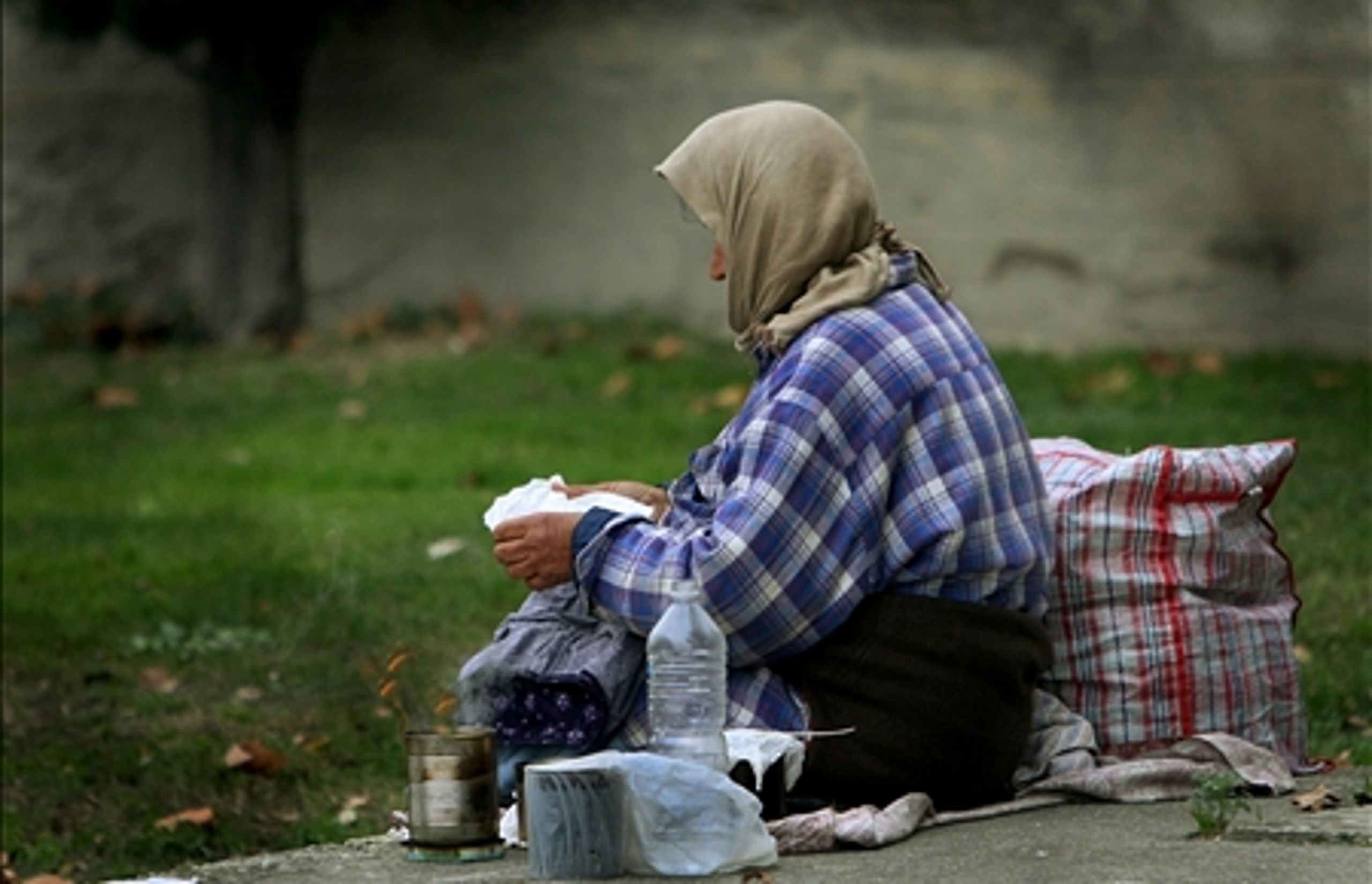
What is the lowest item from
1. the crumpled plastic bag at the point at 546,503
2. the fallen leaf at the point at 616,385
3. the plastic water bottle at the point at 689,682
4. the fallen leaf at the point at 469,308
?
the plastic water bottle at the point at 689,682

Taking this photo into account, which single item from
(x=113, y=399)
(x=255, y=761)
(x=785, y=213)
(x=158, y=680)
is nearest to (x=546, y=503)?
(x=785, y=213)

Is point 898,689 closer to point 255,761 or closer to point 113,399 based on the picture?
point 255,761

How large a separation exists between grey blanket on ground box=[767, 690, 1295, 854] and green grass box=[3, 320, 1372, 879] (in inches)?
29.3

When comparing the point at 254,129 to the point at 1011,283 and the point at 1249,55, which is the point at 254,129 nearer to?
the point at 1011,283

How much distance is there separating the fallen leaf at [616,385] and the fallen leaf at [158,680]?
3.41 meters

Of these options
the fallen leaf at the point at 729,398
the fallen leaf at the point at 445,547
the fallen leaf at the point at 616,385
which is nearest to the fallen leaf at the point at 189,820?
the fallen leaf at the point at 445,547

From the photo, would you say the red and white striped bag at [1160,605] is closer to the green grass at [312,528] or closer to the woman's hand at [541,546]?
the green grass at [312,528]

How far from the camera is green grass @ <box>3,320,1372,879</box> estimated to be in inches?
216

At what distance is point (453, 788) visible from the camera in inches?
142

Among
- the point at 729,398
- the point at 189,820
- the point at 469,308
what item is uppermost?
the point at 469,308

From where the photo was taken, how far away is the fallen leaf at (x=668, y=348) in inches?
394

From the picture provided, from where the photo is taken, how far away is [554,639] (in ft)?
12.7

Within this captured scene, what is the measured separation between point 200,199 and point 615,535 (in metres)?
7.99

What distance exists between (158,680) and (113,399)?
12.8 feet
